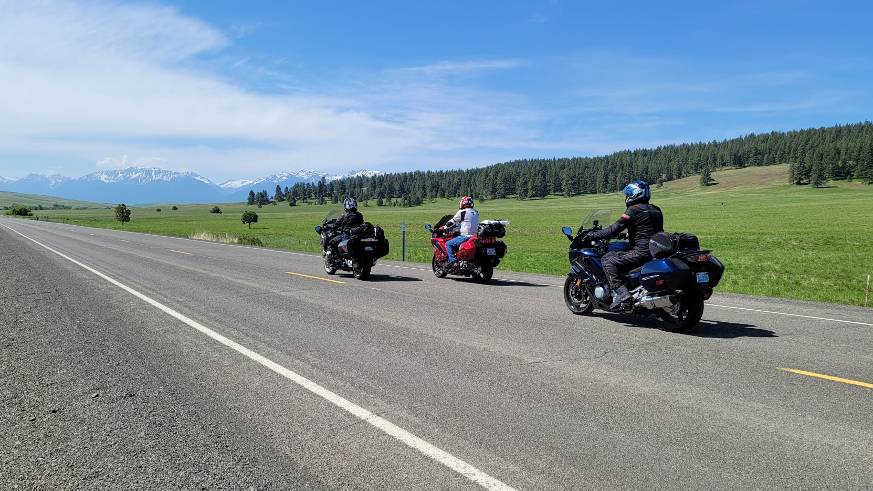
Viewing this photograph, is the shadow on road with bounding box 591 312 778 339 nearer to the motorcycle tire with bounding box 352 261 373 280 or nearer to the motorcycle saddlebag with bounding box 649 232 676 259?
the motorcycle saddlebag with bounding box 649 232 676 259

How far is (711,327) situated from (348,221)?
9.69 metres

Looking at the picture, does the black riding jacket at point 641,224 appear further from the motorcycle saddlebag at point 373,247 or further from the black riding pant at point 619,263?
the motorcycle saddlebag at point 373,247

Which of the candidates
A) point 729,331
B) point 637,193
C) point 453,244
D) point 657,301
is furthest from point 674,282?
point 453,244

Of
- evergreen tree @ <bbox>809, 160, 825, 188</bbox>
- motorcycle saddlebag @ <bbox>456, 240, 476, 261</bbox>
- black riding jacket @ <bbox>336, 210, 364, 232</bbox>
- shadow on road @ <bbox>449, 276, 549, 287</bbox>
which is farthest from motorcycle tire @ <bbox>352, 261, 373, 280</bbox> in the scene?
evergreen tree @ <bbox>809, 160, 825, 188</bbox>

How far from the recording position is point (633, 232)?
28.1 ft

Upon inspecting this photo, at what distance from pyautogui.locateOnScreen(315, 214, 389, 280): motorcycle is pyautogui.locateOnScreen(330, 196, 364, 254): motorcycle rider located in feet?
0.18

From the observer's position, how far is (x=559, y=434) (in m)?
4.23

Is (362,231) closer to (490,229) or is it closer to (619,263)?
(490,229)

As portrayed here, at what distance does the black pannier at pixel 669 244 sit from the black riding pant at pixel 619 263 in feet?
0.99

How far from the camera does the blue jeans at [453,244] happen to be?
46.8ft

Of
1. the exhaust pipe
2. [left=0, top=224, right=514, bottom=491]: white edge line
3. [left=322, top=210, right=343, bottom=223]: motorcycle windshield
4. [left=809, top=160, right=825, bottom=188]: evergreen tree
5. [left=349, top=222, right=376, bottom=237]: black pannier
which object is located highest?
[left=809, top=160, right=825, bottom=188]: evergreen tree

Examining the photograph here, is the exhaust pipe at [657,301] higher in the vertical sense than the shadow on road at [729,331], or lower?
higher

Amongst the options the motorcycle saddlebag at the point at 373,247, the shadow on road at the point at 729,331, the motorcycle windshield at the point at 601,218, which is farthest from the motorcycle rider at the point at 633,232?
the motorcycle saddlebag at the point at 373,247

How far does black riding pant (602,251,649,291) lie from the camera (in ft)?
27.8
